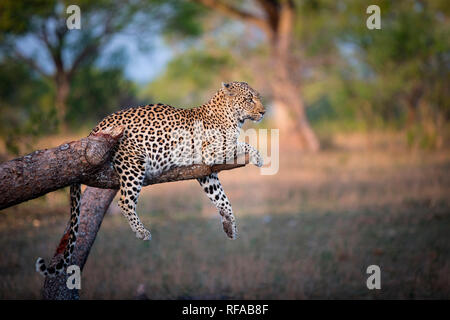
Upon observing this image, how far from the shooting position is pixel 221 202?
6102 mm

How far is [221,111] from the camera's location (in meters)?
6.15

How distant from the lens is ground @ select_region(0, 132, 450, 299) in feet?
30.7

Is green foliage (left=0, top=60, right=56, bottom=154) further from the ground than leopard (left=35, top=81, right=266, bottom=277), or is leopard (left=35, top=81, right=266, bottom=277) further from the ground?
green foliage (left=0, top=60, right=56, bottom=154)

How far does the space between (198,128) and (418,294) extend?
5.44 metres

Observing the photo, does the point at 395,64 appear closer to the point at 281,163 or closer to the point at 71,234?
the point at 281,163

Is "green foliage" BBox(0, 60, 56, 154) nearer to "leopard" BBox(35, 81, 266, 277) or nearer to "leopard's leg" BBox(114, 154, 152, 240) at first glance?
"leopard" BBox(35, 81, 266, 277)

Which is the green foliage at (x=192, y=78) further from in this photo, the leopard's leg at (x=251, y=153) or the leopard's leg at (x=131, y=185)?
the leopard's leg at (x=131, y=185)

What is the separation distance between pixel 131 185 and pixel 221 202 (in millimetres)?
1199

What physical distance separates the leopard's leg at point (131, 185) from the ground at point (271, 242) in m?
3.91

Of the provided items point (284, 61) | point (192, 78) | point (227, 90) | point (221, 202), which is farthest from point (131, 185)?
point (192, 78)

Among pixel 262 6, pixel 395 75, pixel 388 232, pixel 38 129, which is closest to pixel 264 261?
pixel 388 232

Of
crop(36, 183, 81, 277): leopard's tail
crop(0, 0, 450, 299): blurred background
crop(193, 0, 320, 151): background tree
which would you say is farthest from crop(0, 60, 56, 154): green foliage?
crop(193, 0, 320, 151): background tree

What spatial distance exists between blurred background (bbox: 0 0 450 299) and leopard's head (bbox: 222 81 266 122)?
139 centimetres
